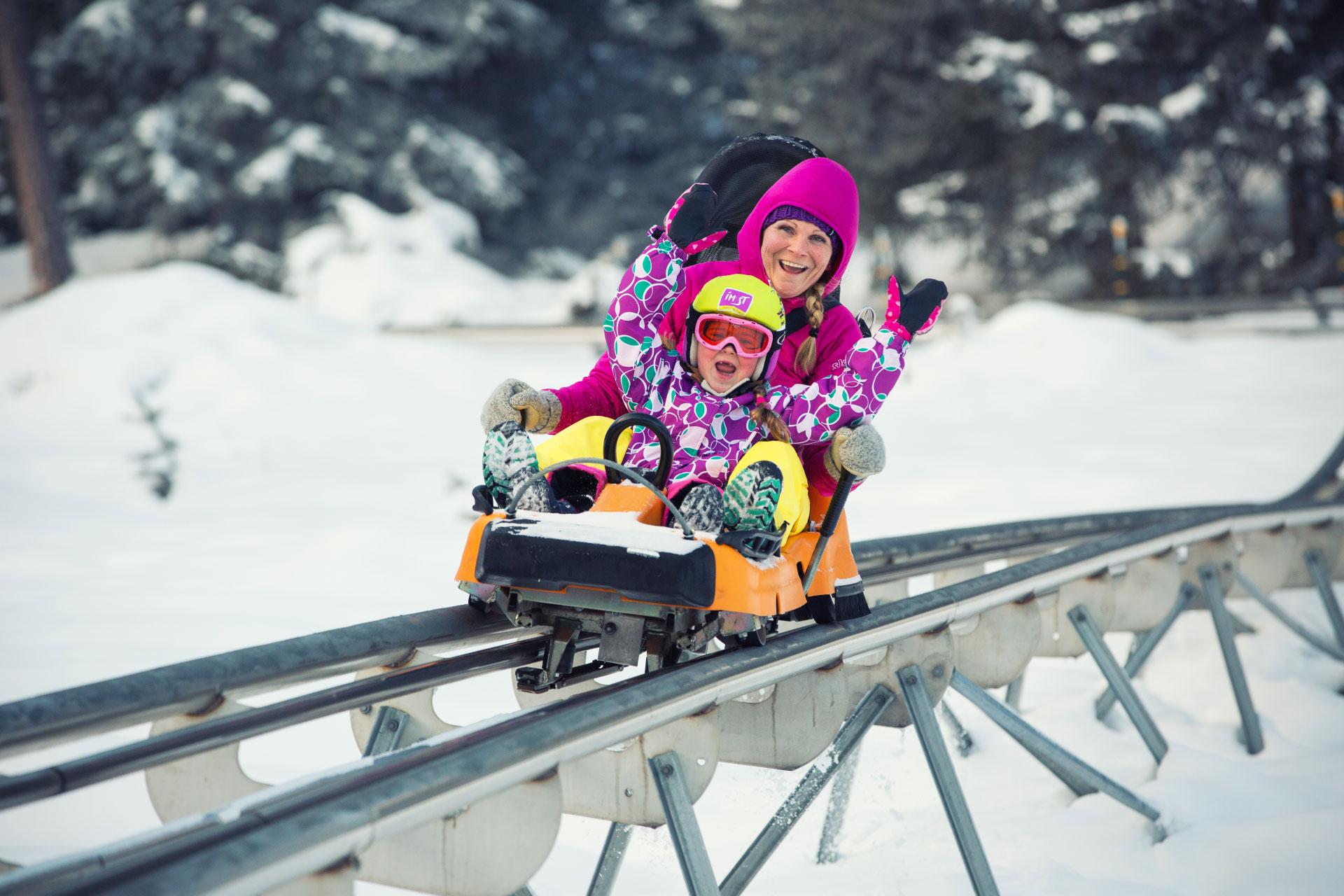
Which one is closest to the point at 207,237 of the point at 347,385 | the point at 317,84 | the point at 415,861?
the point at 317,84

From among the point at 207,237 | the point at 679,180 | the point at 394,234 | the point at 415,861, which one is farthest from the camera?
the point at 679,180

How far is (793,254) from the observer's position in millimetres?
3875

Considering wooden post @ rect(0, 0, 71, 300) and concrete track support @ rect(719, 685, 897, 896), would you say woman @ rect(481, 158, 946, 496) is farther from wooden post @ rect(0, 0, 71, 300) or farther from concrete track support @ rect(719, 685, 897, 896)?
wooden post @ rect(0, 0, 71, 300)

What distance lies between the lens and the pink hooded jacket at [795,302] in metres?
3.87

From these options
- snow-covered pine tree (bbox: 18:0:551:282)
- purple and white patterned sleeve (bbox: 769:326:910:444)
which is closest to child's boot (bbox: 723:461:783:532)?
purple and white patterned sleeve (bbox: 769:326:910:444)

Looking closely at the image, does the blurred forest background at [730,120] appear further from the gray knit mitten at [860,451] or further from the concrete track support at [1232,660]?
the gray knit mitten at [860,451]

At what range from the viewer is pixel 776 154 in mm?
4211

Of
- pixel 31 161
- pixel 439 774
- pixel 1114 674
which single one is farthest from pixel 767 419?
pixel 31 161

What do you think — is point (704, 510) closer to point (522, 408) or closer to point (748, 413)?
point (748, 413)

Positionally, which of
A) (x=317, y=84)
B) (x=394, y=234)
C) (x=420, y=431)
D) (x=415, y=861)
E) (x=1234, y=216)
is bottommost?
(x=415, y=861)

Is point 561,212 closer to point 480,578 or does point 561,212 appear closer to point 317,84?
point 317,84

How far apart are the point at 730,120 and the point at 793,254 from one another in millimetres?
21949

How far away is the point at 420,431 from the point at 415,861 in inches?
396

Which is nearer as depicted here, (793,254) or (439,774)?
(439,774)
